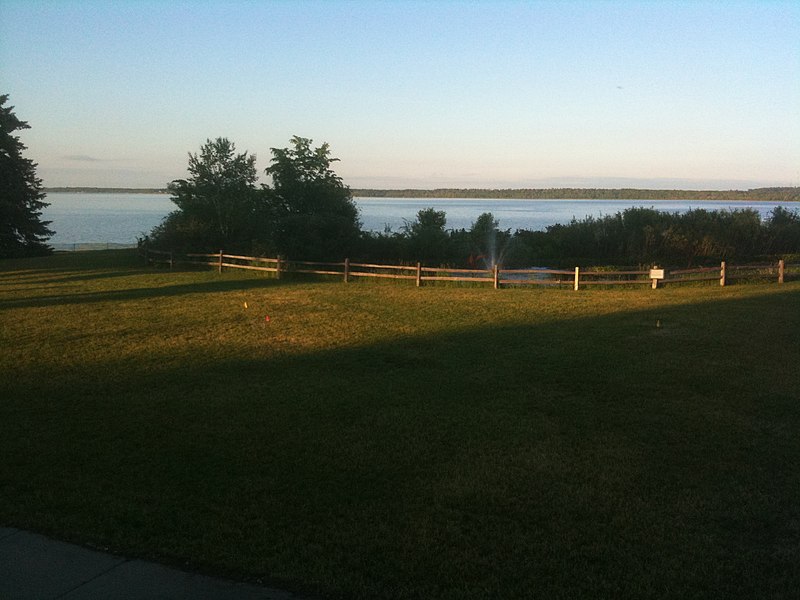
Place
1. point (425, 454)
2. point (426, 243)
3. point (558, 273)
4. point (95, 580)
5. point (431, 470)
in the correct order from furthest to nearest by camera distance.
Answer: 1. point (426, 243)
2. point (558, 273)
3. point (425, 454)
4. point (431, 470)
5. point (95, 580)

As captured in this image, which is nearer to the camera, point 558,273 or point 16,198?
point 558,273

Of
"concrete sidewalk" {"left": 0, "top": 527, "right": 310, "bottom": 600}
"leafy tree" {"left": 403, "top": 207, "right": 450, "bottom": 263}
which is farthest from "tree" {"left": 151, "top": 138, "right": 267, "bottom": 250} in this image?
"concrete sidewalk" {"left": 0, "top": 527, "right": 310, "bottom": 600}

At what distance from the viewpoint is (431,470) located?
597cm

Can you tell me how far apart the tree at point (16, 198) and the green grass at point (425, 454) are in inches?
1274

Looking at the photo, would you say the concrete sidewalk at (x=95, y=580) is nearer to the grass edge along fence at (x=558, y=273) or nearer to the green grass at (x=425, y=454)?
the green grass at (x=425, y=454)

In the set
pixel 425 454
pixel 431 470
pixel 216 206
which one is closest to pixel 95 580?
→ pixel 431 470

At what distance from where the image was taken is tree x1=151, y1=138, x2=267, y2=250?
117ft

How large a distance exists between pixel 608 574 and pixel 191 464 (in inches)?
144

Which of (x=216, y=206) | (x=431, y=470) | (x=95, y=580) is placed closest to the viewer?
(x=95, y=580)

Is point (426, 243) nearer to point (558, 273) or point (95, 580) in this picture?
point (558, 273)

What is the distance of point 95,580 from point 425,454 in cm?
307

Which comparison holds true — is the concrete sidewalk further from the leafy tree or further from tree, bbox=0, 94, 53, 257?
tree, bbox=0, 94, 53, 257

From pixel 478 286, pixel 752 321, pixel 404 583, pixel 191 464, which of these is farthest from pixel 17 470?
pixel 478 286

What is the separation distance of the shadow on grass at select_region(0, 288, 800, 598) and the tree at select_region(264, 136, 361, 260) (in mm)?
29278
